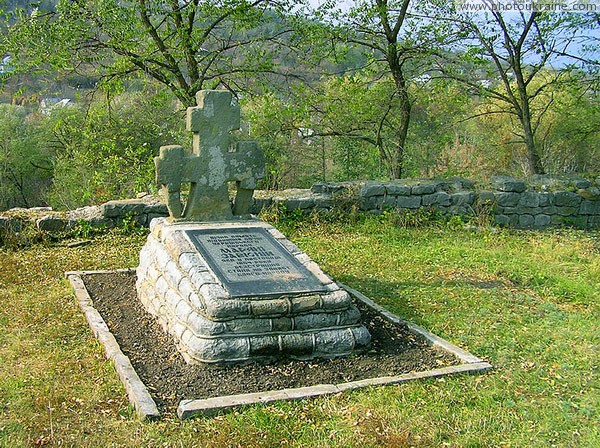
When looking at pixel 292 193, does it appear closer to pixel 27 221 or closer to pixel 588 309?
pixel 27 221

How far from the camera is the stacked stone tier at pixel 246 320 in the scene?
15.9 feet

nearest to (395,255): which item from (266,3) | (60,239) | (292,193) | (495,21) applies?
(292,193)

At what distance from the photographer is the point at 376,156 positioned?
15758 millimetres

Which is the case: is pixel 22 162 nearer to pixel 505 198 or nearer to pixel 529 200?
pixel 505 198

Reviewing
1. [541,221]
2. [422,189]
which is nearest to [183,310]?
[422,189]

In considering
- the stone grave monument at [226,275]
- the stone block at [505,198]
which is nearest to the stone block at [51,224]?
the stone grave monument at [226,275]

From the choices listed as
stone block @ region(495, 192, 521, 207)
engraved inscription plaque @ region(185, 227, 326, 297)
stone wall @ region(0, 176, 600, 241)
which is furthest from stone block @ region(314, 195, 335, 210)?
engraved inscription plaque @ region(185, 227, 326, 297)

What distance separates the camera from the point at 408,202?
10.5 meters

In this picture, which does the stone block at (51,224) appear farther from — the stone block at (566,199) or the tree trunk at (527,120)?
the tree trunk at (527,120)

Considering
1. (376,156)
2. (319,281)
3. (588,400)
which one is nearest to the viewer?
(588,400)

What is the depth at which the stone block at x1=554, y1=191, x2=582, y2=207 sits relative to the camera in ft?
35.9

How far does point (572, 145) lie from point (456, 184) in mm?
7438

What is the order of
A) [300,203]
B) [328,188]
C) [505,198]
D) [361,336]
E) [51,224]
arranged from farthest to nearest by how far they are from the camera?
[505,198] → [328,188] → [300,203] → [51,224] → [361,336]

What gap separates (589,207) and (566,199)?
45cm
